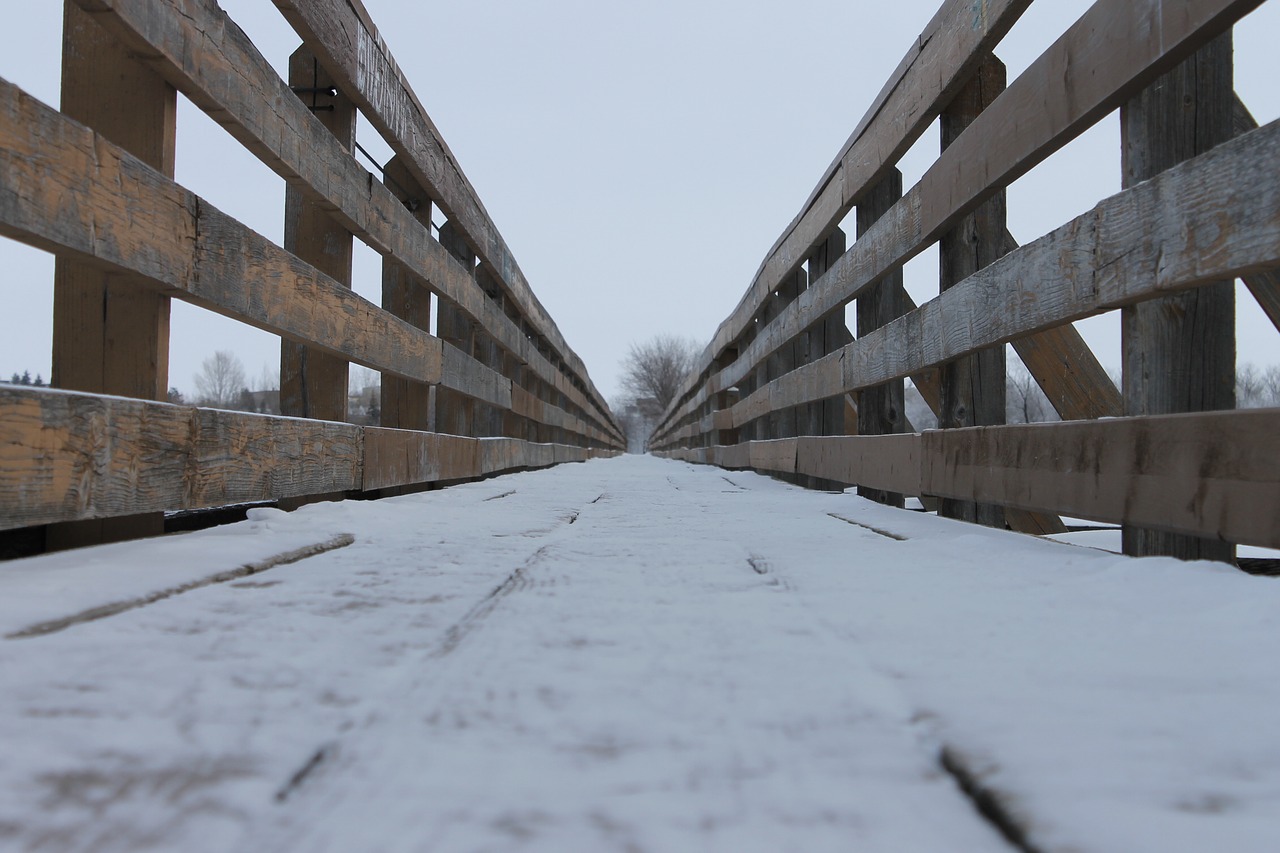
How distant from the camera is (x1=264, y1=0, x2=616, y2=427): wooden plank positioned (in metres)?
2.59

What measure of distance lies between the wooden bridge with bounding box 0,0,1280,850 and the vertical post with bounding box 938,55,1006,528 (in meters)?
0.01

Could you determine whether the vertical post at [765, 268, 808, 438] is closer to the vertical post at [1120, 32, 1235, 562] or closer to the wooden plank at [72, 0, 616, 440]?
the wooden plank at [72, 0, 616, 440]

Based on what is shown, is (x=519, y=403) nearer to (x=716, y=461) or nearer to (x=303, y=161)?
(x=716, y=461)

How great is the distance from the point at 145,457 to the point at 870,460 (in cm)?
264

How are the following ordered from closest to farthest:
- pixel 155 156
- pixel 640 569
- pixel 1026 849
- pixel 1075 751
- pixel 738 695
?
pixel 1026 849
pixel 1075 751
pixel 738 695
pixel 640 569
pixel 155 156

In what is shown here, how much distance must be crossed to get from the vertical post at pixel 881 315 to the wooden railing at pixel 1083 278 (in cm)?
1

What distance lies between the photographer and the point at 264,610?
1.19 metres

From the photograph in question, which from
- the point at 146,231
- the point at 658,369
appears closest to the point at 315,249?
the point at 146,231

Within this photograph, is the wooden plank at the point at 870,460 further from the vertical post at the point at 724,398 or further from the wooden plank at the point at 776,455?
the vertical post at the point at 724,398

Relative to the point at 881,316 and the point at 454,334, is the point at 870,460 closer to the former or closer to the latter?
the point at 881,316

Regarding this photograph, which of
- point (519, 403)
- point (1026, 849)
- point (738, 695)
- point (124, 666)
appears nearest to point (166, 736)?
point (124, 666)

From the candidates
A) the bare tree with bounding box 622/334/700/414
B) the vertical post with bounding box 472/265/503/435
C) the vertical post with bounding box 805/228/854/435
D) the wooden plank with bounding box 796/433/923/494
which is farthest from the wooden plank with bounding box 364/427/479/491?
the bare tree with bounding box 622/334/700/414

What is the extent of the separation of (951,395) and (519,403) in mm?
4380

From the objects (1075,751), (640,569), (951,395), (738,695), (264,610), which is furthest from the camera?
(951,395)
